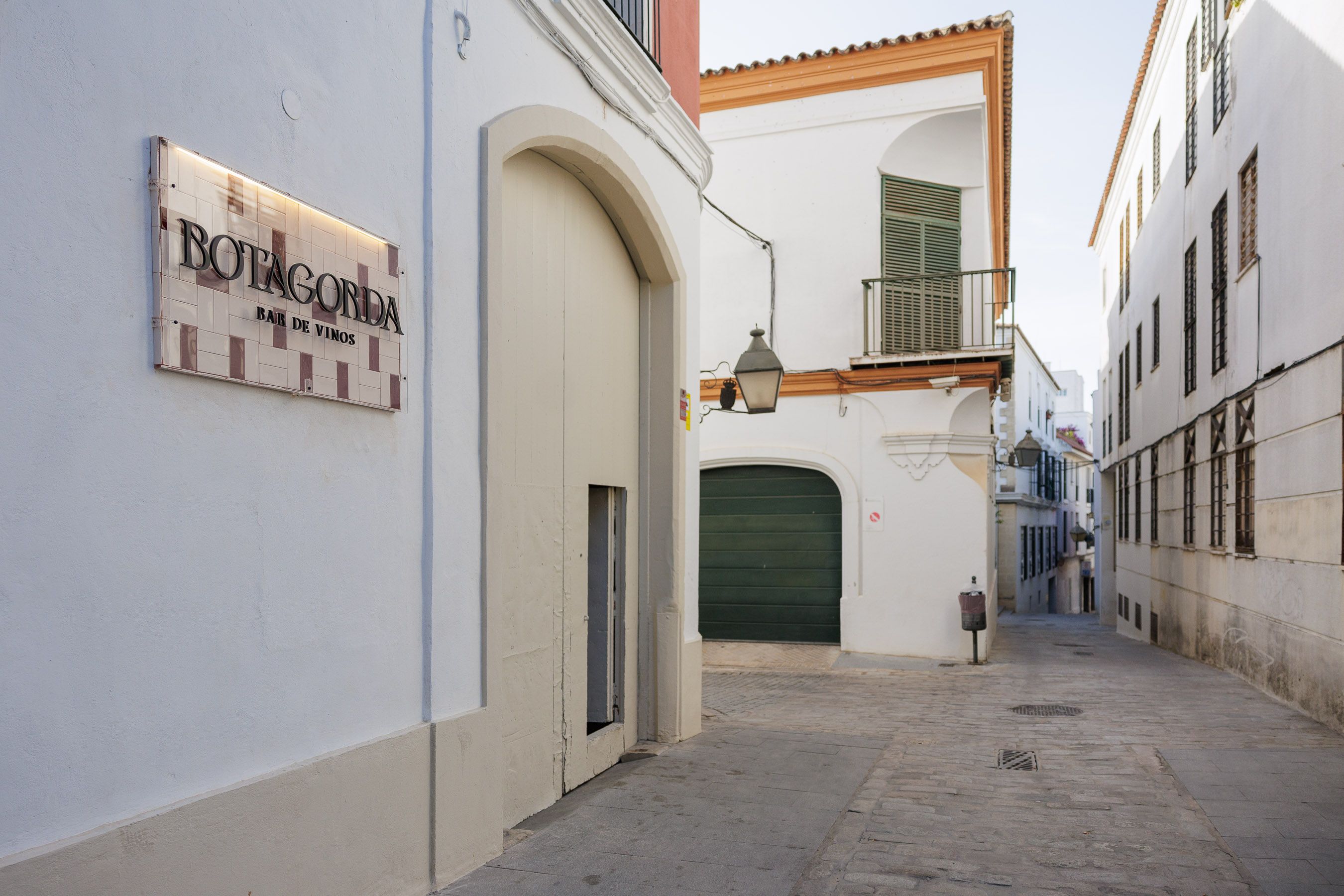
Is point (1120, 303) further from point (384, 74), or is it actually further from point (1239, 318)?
point (384, 74)

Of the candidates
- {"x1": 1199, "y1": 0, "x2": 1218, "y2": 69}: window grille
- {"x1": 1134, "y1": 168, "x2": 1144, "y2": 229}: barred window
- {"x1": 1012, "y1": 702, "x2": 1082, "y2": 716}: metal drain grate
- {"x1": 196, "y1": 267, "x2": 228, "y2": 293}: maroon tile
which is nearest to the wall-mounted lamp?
{"x1": 1012, "y1": 702, "x2": 1082, "y2": 716}: metal drain grate

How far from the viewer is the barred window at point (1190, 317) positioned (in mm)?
14445

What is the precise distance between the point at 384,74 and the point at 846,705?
7680 millimetres

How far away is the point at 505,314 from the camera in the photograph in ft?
18.1

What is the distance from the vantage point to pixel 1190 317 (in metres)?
14.9

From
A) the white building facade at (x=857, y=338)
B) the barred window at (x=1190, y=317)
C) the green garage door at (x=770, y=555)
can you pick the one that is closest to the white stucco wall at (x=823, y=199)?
the white building facade at (x=857, y=338)

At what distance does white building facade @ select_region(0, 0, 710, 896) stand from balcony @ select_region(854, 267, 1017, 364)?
8.07m

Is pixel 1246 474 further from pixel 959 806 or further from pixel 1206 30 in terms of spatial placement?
pixel 959 806

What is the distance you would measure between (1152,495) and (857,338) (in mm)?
7681

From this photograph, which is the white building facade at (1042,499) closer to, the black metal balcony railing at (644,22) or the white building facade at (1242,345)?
the white building facade at (1242,345)

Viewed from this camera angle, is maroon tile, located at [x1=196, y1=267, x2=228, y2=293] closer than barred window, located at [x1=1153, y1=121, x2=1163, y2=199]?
Yes

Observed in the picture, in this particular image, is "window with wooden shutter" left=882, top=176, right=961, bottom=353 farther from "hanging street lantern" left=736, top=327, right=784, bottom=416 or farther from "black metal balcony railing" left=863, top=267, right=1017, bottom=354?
"hanging street lantern" left=736, top=327, right=784, bottom=416

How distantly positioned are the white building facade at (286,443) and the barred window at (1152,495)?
14.5m

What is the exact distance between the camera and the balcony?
44.6ft
